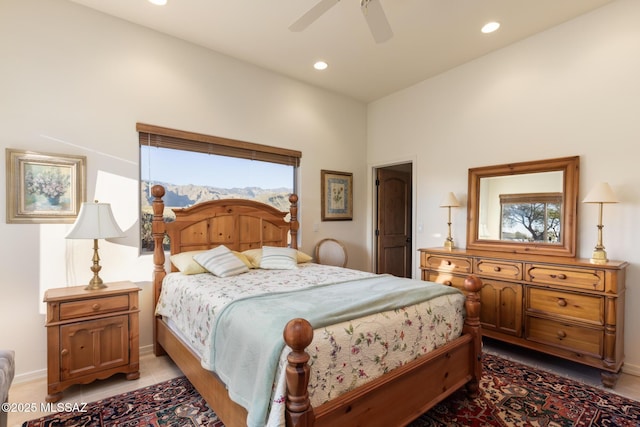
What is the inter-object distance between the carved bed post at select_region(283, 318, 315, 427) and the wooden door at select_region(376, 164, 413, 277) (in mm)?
3838

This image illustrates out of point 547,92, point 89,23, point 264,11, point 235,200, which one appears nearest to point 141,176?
point 235,200

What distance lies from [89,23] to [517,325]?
4.84 m

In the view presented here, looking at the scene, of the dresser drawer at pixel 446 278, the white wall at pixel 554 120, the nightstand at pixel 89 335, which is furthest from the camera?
the dresser drawer at pixel 446 278

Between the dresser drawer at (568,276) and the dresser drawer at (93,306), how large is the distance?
3559 mm

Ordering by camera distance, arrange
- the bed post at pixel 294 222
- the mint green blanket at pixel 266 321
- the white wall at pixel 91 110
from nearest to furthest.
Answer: the mint green blanket at pixel 266 321 → the white wall at pixel 91 110 → the bed post at pixel 294 222

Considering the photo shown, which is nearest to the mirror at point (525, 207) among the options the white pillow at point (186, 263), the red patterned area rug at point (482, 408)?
the red patterned area rug at point (482, 408)

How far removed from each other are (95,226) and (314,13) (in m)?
2.31

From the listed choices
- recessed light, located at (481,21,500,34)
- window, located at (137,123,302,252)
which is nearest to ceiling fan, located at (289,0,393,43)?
recessed light, located at (481,21,500,34)

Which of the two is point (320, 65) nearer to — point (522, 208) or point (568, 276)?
point (522, 208)

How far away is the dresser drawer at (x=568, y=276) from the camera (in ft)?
8.13

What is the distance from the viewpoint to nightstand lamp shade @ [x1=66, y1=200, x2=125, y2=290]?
92.9 inches

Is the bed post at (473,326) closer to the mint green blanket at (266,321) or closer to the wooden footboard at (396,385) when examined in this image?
the wooden footboard at (396,385)

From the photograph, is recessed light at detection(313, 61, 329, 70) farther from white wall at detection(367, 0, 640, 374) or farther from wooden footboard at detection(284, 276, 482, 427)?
wooden footboard at detection(284, 276, 482, 427)

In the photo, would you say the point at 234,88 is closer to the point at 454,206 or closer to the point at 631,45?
the point at 454,206
